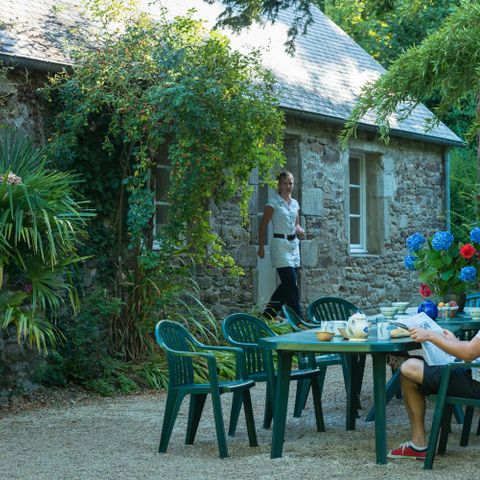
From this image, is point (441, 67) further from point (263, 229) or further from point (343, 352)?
point (343, 352)

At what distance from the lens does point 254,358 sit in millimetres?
6824

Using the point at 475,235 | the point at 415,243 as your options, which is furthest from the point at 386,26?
the point at 475,235

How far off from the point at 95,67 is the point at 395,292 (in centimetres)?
701

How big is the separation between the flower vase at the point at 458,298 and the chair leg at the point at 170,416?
2.23 m

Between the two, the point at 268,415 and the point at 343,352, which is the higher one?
the point at 343,352

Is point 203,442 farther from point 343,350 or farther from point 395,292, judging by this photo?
point 395,292

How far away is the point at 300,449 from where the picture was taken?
6086mm

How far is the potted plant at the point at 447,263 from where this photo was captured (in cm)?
709

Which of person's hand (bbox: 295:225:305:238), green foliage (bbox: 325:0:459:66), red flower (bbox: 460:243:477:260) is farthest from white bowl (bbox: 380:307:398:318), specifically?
green foliage (bbox: 325:0:459:66)

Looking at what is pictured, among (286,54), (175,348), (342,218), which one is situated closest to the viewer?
(175,348)

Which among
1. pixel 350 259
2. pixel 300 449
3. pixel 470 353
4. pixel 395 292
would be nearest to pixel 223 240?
pixel 350 259

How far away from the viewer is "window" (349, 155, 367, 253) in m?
14.4

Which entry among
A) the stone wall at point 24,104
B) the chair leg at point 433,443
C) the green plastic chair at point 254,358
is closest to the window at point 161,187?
the stone wall at point 24,104

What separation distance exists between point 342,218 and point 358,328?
7993mm
